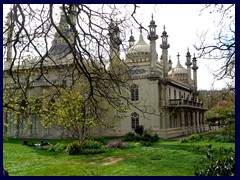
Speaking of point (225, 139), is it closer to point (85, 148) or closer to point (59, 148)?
point (85, 148)

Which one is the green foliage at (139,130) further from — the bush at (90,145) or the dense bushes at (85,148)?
the dense bushes at (85,148)

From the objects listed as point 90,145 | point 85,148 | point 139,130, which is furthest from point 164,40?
point 85,148

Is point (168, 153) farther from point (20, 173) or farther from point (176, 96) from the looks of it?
point (176, 96)

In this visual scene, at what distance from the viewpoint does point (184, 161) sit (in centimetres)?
938

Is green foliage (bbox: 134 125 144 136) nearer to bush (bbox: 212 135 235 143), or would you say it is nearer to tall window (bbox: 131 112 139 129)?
tall window (bbox: 131 112 139 129)

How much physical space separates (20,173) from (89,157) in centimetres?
350

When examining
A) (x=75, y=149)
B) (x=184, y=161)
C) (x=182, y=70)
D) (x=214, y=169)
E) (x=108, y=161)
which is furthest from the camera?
(x=182, y=70)

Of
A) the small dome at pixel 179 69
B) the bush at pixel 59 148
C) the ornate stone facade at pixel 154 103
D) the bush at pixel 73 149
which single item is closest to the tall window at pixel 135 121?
the ornate stone facade at pixel 154 103

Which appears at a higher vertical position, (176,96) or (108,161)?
(176,96)

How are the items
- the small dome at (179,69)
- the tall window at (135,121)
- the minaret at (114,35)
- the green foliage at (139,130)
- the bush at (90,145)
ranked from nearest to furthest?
the minaret at (114,35) < the bush at (90,145) < the green foliage at (139,130) < the tall window at (135,121) < the small dome at (179,69)

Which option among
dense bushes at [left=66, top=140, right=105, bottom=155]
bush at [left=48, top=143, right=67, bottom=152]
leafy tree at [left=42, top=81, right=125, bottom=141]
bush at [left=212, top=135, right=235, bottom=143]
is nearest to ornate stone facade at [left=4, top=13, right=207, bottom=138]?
dense bushes at [left=66, top=140, right=105, bottom=155]
